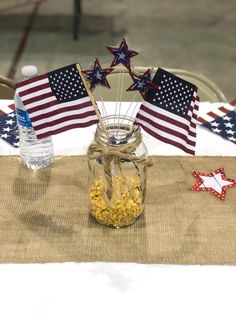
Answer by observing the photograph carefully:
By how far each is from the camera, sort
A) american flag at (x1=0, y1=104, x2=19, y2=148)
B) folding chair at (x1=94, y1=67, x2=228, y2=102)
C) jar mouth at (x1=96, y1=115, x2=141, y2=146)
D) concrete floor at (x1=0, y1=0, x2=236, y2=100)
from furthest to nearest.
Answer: concrete floor at (x1=0, y1=0, x2=236, y2=100), folding chair at (x1=94, y1=67, x2=228, y2=102), american flag at (x1=0, y1=104, x2=19, y2=148), jar mouth at (x1=96, y1=115, x2=141, y2=146)

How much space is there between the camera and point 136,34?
4.93 meters

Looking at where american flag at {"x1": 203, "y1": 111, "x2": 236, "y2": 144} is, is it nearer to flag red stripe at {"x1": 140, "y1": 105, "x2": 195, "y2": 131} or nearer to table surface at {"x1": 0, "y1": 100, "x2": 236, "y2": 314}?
→ flag red stripe at {"x1": 140, "y1": 105, "x2": 195, "y2": 131}

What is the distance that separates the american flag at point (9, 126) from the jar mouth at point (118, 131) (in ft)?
1.44

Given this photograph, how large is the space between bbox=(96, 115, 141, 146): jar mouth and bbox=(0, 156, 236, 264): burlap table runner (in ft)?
0.71

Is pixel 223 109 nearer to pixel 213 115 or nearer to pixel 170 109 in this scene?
pixel 213 115

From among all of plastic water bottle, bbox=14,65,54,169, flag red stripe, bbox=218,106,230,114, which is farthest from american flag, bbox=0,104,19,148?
flag red stripe, bbox=218,106,230,114

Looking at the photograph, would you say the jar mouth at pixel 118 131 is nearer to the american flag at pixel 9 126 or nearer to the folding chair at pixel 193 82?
the american flag at pixel 9 126

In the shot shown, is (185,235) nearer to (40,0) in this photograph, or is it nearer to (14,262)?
(14,262)

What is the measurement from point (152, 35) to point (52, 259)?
13.0 ft

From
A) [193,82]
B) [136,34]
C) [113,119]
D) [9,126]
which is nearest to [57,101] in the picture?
[113,119]

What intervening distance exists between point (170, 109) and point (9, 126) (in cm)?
64

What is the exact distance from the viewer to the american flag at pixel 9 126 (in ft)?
5.46

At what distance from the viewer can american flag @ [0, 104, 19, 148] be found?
1.67m

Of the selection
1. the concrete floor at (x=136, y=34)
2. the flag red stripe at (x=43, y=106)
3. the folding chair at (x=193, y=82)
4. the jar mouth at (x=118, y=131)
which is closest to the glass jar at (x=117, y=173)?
the jar mouth at (x=118, y=131)
